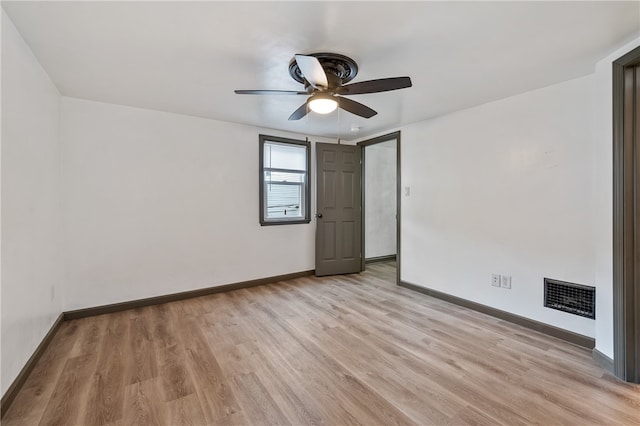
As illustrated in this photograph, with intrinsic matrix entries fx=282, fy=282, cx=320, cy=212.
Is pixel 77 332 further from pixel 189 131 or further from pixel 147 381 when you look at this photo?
pixel 189 131

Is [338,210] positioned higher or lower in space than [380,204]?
lower

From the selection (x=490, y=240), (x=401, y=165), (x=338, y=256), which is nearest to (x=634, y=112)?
(x=490, y=240)

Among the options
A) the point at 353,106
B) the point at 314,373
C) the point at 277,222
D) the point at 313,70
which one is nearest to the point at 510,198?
the point at 353,106

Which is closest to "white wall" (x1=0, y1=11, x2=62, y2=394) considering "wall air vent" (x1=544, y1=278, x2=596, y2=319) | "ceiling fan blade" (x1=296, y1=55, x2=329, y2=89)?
"ceiling fan blade" (x1=296, y1=55, x2=329, y2=89)

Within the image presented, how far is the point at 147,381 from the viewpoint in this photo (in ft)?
6.43

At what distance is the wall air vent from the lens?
244 centimetres

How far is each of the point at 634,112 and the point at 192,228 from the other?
169 inches

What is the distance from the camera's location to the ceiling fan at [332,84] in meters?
1.93

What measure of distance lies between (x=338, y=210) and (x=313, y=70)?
10.3ft

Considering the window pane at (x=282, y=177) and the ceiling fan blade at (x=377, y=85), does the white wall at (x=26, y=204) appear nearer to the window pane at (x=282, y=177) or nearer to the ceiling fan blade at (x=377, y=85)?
the ceiling fan blade at (x=377, y=85)

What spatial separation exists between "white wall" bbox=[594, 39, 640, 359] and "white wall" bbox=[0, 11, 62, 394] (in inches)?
160

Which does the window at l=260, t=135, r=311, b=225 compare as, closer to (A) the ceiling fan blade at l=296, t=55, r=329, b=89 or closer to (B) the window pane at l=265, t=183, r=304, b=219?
(B) the window pane at l=265, t=183, r=304, b=219

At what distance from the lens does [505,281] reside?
118 inches

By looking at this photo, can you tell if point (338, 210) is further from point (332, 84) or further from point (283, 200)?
point (332, 84)
